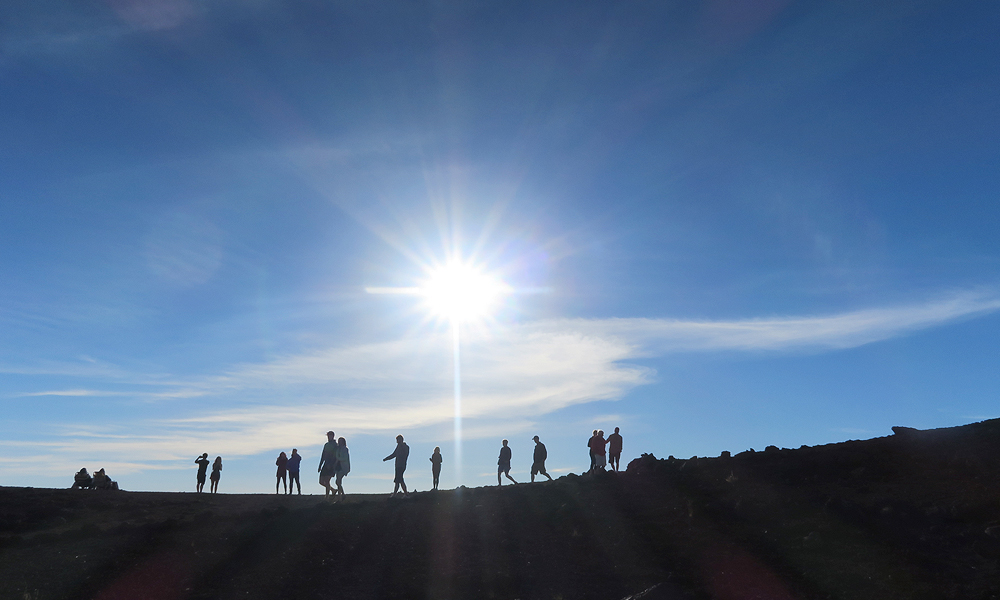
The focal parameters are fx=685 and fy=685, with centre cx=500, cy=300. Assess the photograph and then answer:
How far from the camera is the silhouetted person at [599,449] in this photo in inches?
1039

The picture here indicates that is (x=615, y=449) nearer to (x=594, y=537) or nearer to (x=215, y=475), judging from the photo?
(x=594, y=537)

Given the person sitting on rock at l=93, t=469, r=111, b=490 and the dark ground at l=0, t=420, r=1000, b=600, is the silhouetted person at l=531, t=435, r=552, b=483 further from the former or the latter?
the person sitting on rock at l=93, t=469, r=111, b=490

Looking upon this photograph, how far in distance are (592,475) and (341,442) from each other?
9.18 metres

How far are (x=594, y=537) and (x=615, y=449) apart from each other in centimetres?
881

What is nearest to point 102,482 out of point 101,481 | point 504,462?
point 101,481

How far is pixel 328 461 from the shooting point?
22516 mm

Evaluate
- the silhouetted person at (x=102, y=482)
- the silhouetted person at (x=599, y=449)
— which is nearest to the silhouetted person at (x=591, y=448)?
the silhouetted person at (x=599, y=449)

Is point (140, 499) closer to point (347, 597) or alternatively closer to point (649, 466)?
point (347, 597)

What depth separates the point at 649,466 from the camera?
2516 cm

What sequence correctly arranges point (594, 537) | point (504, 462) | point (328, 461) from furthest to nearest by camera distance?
point (504, 462) → point (328, 461) → point (594, 537)

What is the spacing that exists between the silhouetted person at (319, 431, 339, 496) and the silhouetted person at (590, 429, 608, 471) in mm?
9964

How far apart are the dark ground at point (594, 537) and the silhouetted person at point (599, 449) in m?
2.19

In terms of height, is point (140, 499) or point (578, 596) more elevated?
point (140, 499)

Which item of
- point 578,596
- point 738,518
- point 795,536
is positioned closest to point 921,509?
point 795,536
